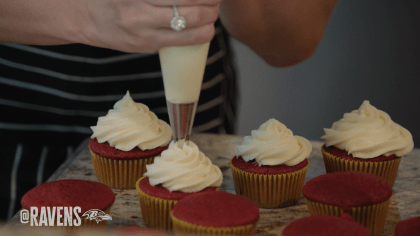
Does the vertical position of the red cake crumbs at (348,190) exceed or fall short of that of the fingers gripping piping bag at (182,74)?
it falls short

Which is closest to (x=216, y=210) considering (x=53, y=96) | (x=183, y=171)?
(x=183, y=171)

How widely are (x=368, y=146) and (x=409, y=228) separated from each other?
576 mm

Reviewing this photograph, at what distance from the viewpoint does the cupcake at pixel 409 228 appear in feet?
3.91

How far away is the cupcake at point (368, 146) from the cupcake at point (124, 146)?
66cm

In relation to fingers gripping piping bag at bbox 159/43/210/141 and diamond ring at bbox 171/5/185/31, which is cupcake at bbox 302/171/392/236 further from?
diamond ring at bbox 171/5/185/31

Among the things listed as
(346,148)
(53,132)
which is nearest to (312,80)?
(346,148)

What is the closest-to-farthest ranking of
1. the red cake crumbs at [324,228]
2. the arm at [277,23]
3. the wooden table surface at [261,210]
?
the red cake crumbs at [324,228]
the wooden table surface at [261,210]
the arm at [277,23]

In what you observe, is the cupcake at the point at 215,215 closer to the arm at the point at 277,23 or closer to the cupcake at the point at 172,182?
the cupcake at the point at 172,182

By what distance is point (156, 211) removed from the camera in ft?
4.87

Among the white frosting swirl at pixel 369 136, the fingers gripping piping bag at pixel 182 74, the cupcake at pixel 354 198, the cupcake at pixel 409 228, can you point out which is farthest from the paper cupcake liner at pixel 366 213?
the fingers gripping piping bag at pixel 182 74

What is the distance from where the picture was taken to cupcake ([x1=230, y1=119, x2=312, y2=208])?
5.42 ft

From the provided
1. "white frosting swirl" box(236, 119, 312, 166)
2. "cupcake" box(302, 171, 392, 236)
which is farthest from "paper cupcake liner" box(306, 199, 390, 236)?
"white frosting swirl" box(236, 119, 312, 166)

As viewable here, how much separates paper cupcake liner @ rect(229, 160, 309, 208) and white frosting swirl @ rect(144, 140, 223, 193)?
0.16 meters

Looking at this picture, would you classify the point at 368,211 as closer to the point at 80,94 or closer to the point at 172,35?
the point at 172,35
